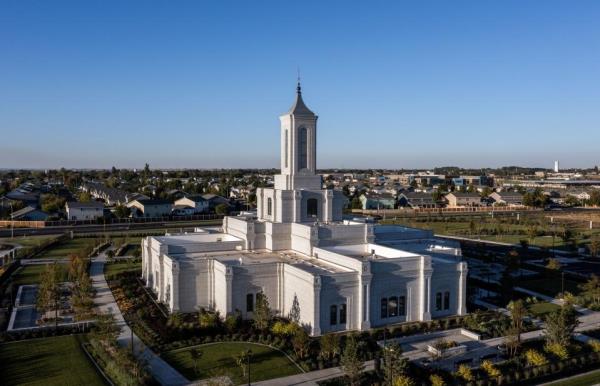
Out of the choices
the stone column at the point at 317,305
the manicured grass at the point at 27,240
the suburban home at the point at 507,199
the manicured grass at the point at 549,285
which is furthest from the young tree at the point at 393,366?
the suburban home at the point at 507,199

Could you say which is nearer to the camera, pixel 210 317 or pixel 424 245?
pixel 210 317

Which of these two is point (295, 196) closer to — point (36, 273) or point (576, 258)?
point (36, 273)

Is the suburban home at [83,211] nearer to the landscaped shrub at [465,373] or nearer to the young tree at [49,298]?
the young tree at [49,298]

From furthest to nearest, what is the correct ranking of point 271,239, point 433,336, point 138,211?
point 138,211
point 271,239
point 433,336

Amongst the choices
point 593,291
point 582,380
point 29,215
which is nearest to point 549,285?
point 593,291

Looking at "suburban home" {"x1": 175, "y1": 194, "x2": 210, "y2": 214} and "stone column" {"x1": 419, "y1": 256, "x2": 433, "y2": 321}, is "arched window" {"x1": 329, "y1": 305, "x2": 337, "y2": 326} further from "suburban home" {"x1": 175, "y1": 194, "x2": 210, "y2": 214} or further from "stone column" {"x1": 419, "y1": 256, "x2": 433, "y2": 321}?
"suburban home" {"x1": 175, "y1": 194, "x2": 210, "y2": 214}

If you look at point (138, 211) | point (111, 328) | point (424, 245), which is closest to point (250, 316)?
point (111, 328)
